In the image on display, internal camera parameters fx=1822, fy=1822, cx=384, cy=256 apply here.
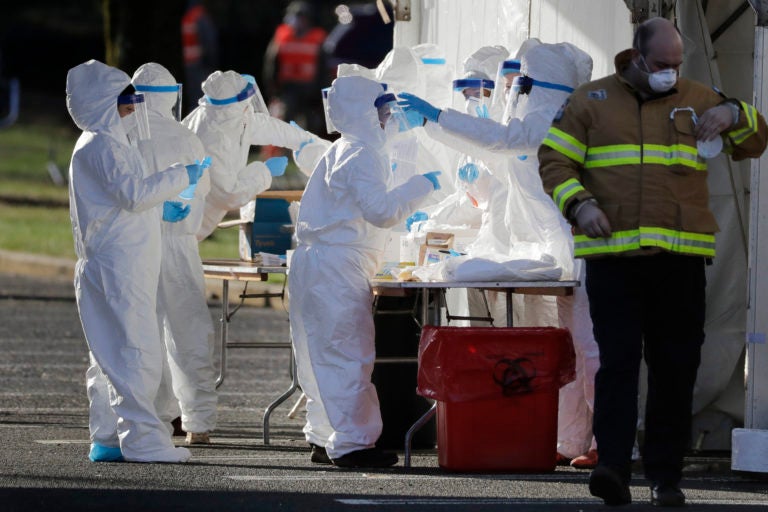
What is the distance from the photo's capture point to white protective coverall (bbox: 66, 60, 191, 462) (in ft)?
27.7

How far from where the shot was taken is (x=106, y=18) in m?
19.2

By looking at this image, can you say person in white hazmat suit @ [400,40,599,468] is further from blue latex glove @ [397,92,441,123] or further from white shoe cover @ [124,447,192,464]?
white shoe cover @ [124,447,192,464]

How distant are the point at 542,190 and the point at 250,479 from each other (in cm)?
198

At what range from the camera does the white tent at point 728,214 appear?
318 inches

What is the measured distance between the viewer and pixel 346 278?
27.8ft

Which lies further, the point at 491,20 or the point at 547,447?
the point at 491,20

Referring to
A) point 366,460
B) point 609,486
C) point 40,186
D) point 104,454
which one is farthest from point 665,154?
point 40,186

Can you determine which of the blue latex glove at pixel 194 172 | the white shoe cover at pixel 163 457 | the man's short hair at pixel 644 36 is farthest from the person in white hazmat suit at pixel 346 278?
the man's short hair at pixel 644 36

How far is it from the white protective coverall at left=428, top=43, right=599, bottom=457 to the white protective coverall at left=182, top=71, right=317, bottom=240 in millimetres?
1591

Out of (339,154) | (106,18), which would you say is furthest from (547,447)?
(106,18)

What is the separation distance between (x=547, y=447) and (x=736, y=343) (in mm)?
1190

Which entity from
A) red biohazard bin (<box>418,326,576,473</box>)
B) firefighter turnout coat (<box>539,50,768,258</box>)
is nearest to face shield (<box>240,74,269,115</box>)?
red biohazard bin (<box>418,326,576,473</box>)

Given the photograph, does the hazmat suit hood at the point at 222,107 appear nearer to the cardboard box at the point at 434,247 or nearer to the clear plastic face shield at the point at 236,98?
the clear plastic face shield at the point at 236,98

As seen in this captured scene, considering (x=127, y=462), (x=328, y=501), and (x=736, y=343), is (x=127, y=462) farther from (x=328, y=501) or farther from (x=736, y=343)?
(x=736, y=343)
